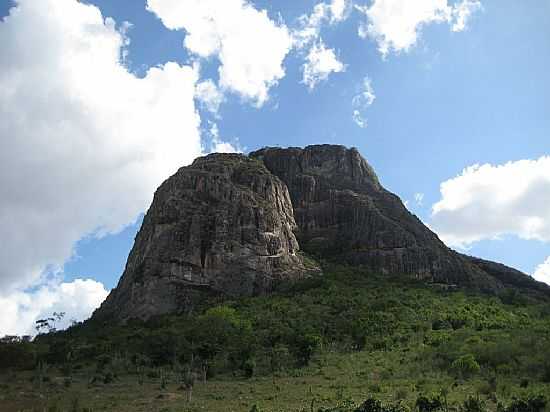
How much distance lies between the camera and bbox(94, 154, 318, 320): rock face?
8156cm

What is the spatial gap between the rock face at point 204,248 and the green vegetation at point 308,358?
219 inches

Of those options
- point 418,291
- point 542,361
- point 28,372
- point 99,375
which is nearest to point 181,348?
point 99,375

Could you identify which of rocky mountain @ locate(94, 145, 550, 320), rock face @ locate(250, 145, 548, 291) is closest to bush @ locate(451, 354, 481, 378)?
rocky mountain @ locate(94, 145, 550, 320)

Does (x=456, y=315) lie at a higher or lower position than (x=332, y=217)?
lower

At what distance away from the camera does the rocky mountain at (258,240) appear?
3268 inches

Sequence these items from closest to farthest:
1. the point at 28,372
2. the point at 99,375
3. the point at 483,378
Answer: the point at 483,378
the point at 99,375
the point at 28,372

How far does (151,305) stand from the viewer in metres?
78.3

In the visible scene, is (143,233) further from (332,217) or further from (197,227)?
(332,217)

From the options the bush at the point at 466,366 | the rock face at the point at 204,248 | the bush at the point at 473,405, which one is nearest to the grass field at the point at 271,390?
the bush at the point at 473,405

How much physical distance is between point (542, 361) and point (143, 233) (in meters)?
67.4

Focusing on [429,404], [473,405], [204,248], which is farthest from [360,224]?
[473,405]

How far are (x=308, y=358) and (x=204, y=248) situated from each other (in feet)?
122

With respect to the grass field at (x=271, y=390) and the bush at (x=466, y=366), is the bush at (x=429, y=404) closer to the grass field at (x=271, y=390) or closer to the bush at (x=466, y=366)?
the grass field at (x=271, y=390)

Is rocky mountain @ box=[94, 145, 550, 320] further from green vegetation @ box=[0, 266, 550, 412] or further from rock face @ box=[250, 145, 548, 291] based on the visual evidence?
green vegetation @ box=[0, 266, 550, 412]
